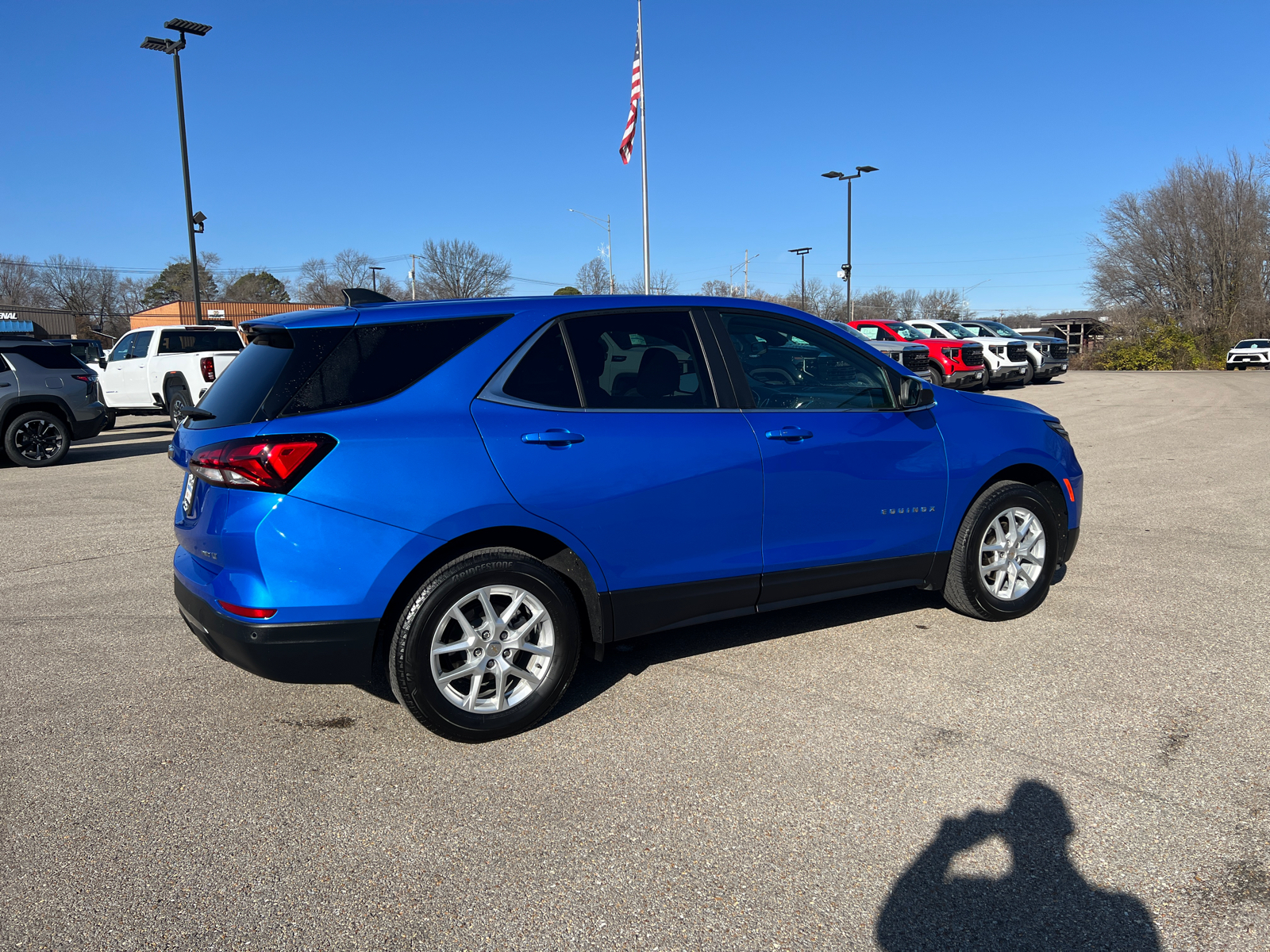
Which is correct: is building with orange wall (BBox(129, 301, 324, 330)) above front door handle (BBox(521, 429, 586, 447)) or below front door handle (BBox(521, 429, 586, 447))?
above

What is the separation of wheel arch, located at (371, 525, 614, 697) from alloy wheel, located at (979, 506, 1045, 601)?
2.26 meters

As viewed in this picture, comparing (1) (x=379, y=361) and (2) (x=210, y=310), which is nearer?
(1) (x=379, y=361)

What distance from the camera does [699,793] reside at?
3.14 m

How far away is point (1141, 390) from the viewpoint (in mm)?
24984

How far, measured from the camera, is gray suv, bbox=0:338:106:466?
12.5 meters

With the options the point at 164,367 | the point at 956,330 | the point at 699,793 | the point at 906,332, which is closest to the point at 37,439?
the point at 164,367

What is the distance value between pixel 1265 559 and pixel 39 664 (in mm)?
7532

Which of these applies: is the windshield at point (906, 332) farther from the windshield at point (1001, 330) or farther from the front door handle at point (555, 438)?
the front door handle at point (555, 438)

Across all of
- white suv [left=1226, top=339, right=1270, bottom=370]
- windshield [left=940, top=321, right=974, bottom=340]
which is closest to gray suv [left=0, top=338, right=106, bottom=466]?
windshield [left=940, top=321, right=974, bottom=340]

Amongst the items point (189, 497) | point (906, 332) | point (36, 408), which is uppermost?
point (906, 332)

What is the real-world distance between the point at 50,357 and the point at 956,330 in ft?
75.3

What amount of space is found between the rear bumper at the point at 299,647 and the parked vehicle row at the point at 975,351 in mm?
22246

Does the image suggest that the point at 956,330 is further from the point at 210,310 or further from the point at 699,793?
the point at 210,310

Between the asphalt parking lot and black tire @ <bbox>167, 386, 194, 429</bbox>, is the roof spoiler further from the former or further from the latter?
black tire @ <bbox>167, 386, 194, 429</bbox>
